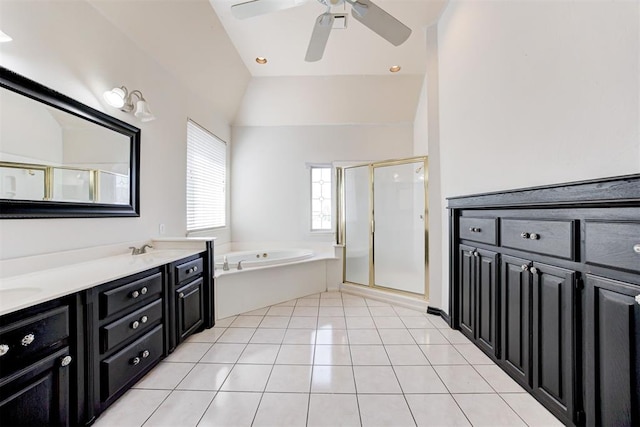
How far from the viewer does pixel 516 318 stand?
1663mm

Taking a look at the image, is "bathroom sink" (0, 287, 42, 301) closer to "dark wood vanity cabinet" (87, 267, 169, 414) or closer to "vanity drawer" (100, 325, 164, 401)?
"dark wood vanity cabinet" (87, 267, 169, 414)

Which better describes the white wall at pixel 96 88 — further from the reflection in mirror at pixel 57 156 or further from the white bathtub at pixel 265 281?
the white bathtub at pixel 265 281

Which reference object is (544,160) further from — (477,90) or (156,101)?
(156,101)

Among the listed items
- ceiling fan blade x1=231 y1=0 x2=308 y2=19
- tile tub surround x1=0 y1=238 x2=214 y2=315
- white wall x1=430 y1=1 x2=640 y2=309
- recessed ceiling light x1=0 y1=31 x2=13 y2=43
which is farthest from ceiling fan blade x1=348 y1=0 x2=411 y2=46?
tile tub surround x1=0 y1=238 x2=214 y2=315

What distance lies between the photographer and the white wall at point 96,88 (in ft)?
5.00

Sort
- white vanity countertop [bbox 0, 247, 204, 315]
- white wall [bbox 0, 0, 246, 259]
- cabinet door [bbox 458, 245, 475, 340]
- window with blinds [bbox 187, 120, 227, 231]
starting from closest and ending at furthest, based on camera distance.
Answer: white vanity countertop [bbox 0, 247, 204, 315], white wall [bbox 0, 0, 246, 259], cabinet door [bbox 458, 245, 475, 340], window with blinds [bbox 187, 120, 227, 231]

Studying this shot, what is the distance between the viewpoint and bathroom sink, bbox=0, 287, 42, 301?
1161mm

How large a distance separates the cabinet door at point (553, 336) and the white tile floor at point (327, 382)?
137mm

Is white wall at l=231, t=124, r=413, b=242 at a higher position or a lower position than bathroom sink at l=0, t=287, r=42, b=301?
higher

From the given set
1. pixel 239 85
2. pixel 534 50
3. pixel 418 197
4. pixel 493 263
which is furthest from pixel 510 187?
pixel 239 85

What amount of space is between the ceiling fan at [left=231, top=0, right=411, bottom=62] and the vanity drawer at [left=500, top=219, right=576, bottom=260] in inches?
59.7

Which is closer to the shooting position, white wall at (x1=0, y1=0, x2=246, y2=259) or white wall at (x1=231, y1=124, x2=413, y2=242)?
white wall at (x1=0, y1=0, x2=246, y2=259)

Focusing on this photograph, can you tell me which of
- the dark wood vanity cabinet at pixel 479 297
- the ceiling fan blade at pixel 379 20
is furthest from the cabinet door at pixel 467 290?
the ceiling fan blade at pixel 379 20

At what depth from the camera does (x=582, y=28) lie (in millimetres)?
1299
